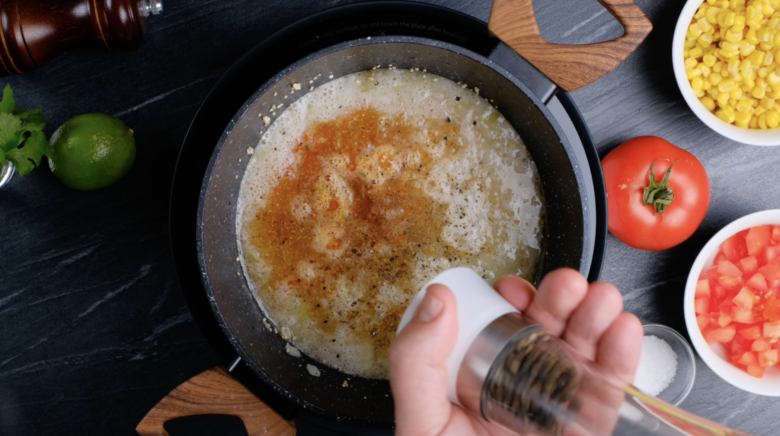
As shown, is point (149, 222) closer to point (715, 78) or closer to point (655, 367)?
point (655, 367)

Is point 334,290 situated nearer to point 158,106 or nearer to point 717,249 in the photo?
point 158,106

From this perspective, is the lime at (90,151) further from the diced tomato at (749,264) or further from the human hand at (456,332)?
the diced tomato at (749,264)

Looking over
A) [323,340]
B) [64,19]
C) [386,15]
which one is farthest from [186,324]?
[386,15]

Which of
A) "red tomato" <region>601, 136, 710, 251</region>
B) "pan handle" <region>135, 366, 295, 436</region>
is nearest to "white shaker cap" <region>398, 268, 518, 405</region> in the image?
"pan handle" <region>135, 366, 295, 436</region>

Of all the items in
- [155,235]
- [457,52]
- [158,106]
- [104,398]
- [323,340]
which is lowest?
[104,398]

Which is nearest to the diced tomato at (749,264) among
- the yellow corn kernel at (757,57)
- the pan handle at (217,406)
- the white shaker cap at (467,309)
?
the yellow corn kernel at (757,57)

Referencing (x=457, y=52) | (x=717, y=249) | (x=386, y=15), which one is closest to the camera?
(x=457, y=52)
